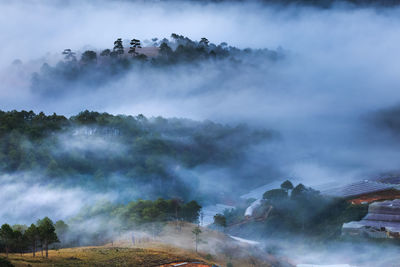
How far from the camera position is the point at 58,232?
75.5 metres

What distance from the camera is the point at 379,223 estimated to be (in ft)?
282

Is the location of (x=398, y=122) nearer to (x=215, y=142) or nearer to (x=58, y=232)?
(x=215, y=142)

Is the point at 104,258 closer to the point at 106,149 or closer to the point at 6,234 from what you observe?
the point at 6,234

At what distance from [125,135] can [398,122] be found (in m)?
102

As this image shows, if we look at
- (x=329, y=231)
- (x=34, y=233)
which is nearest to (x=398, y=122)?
(x=329, y=231)

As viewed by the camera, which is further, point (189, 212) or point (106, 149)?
point (106, 149)

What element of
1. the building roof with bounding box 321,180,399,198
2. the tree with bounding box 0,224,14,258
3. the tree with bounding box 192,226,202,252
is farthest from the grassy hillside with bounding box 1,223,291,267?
the building roof with bounding box 321,180,399,198

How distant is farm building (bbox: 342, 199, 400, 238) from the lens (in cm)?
8175

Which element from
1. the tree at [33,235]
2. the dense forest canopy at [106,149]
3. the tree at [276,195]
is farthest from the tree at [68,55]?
the tree at [33,235]

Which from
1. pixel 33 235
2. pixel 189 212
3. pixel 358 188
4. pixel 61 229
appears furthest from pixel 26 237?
pixel 358 188

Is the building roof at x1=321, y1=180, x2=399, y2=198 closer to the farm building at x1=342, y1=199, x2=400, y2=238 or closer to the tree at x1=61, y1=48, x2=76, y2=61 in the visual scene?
the farm building at x1=342, y1=199, x2=400, y2=238

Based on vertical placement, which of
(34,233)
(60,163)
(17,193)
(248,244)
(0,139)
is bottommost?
(248,244)

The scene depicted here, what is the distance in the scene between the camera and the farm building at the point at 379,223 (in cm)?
8175

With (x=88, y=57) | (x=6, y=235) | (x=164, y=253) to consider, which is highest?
(x=88, y=57)
